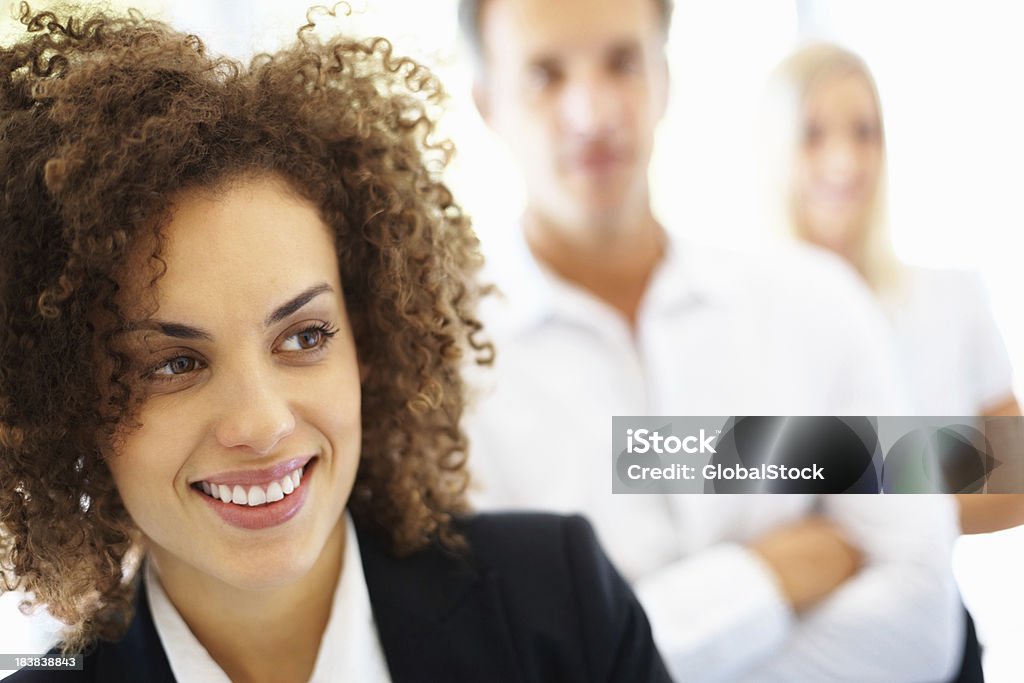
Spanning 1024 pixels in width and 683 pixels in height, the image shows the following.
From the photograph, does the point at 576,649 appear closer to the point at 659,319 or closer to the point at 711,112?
the point at 659,319


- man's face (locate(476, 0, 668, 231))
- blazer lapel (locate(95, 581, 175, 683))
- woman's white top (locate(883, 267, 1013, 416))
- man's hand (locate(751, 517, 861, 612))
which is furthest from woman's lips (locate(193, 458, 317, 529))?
woman's white top (locate(883, 267, 1013, 416))

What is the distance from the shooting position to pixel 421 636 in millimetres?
1414

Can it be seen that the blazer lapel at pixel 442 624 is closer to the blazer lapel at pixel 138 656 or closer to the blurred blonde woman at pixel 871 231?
the blazer lapel at pixel 138 656

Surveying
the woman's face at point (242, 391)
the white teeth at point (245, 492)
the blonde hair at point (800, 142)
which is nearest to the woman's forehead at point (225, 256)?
the woman's face at point (242, 391)

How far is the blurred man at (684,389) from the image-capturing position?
1.58 meters

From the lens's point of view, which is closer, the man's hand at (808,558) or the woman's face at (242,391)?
the woman's face at (242,391)

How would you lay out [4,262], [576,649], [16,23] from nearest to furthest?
[4,262] → [576,649] → [16,23]

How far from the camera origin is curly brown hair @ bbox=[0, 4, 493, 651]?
4.06 ft

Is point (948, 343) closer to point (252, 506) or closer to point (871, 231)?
point (871, 231)

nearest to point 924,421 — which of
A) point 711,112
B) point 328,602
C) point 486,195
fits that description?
point 711,112

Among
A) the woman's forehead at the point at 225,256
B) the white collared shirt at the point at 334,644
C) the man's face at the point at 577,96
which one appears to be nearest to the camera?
the woman's forehead at the point at 225,256

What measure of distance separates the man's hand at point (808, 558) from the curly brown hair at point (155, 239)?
504 mm

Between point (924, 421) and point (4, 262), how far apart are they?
Answer: 135cm

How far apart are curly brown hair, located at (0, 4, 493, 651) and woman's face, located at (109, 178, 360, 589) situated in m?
0.04
